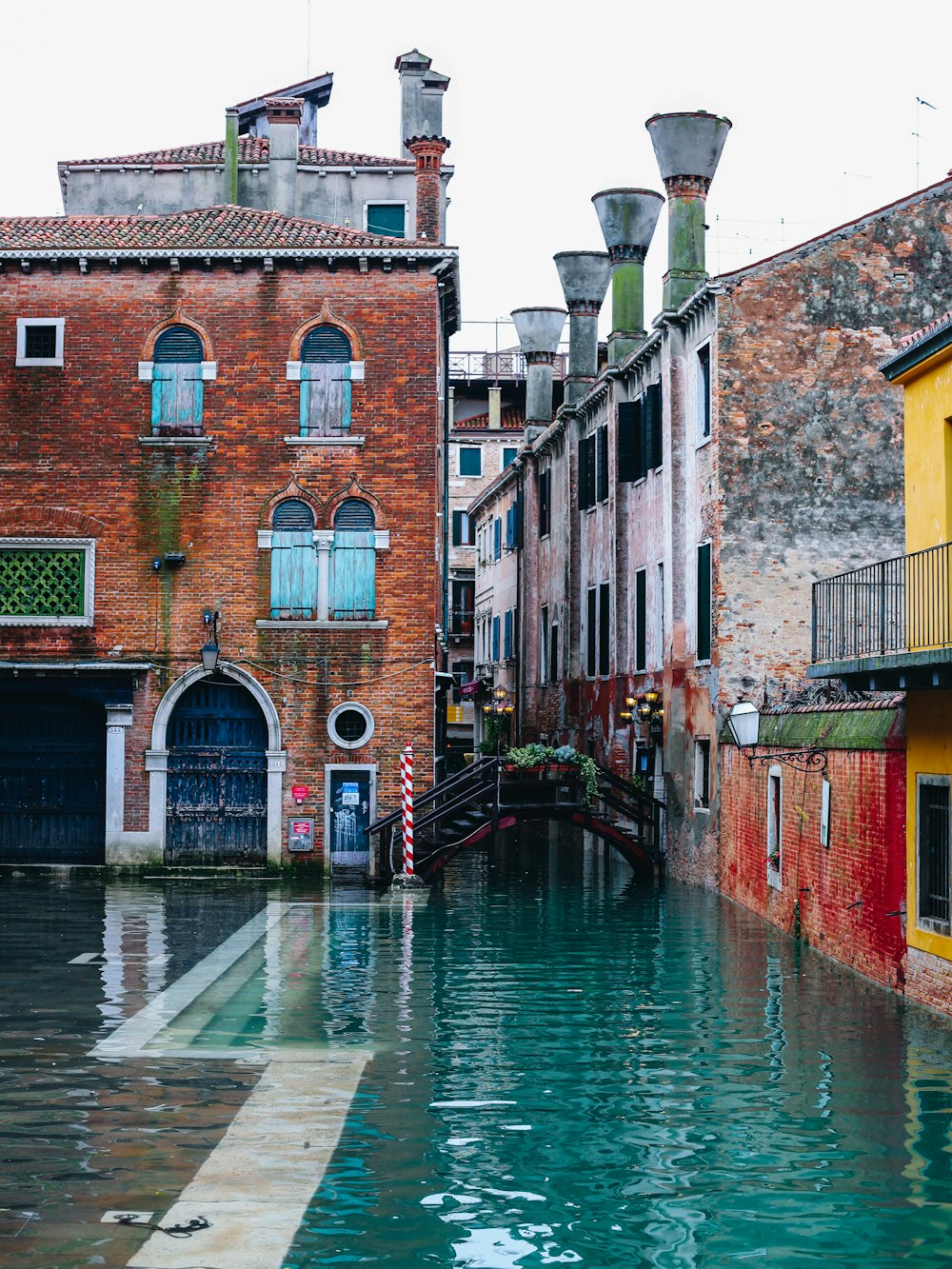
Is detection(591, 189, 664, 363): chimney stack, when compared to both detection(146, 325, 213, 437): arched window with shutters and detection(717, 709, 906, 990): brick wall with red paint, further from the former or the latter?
detection(717, 709, 906, 990): brick wall with red paint

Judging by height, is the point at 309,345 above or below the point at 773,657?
above

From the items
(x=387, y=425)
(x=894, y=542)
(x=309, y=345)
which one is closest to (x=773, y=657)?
(x=894, y=542)

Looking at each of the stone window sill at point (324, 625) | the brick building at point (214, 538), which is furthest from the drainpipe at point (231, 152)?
the stone window sill at point (324, 625)

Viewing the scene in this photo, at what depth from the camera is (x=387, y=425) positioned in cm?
2738

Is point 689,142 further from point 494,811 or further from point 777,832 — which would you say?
point 777,832

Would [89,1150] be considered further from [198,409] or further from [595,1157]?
[198,409]

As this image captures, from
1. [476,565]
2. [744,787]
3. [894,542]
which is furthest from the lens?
[476,565]

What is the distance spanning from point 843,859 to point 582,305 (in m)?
23.6

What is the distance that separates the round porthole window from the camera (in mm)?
27066

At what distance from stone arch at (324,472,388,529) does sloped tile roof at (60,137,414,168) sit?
10271 millimetres

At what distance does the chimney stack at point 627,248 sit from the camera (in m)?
32.9

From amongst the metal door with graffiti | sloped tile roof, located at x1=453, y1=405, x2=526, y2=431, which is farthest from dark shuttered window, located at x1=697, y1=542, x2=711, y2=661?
sloped tile roof, located at x1=453, y1=405, x2=526, y2=431

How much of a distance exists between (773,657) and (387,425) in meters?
7.28

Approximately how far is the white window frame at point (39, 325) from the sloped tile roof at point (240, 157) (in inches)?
328
